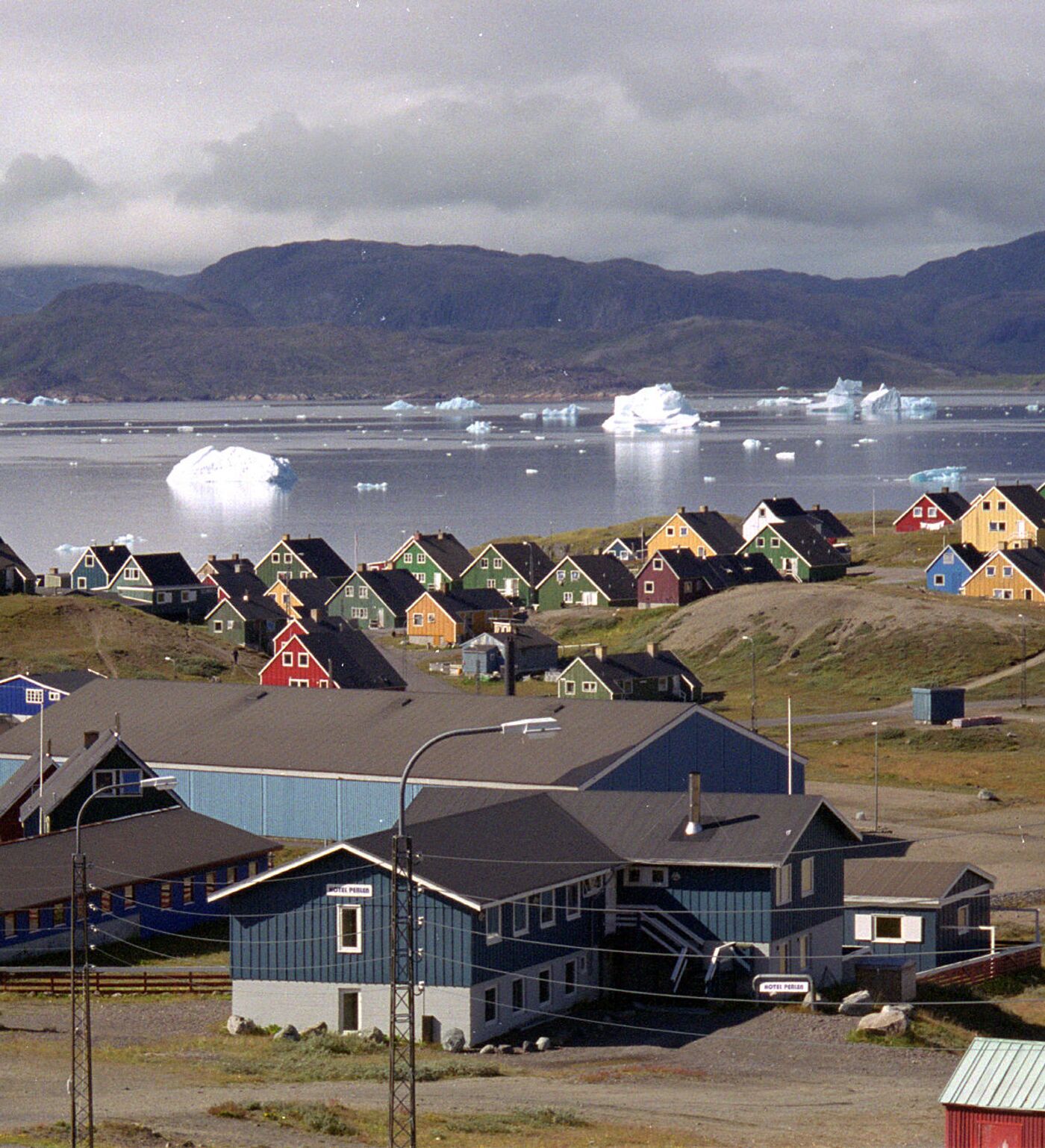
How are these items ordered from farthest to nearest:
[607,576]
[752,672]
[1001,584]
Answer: [607,576], [1001,584], [752,672]

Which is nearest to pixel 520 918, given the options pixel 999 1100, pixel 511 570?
pixel 999 1100

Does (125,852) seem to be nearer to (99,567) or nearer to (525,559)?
(99,567)

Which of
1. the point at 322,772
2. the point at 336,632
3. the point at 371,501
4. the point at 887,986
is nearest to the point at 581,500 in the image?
the point at 371,501

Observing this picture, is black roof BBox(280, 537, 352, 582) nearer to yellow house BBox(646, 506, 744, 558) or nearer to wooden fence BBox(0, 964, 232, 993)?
yellow house BBox(646, 506, 744, 558)

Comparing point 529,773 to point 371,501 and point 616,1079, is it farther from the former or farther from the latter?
point 371,501

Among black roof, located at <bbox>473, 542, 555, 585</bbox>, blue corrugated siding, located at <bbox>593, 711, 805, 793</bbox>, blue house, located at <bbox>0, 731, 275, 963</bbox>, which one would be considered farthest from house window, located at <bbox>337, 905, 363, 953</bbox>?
black roof, located at <bbox>473, 542, 555, 585</bbox>

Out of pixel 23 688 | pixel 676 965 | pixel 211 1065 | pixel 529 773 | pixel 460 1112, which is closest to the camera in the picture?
pixel 460 1112
